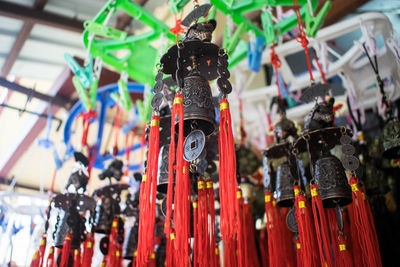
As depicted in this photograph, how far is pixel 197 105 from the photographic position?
144 cm

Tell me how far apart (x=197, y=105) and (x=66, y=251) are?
46.2 inches

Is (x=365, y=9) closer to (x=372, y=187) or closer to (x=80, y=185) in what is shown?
(x=372, y=187)

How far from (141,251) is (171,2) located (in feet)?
4.53

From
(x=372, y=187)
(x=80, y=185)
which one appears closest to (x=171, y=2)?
(x=80, y=185)

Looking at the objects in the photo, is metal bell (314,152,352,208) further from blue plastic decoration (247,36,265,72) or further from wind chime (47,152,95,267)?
wind chime (47,152,95,267)

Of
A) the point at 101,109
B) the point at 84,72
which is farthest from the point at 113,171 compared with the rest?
the point at 101,109

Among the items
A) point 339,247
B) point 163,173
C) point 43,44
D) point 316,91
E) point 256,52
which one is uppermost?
point 43,44

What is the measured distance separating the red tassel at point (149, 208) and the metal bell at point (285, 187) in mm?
771

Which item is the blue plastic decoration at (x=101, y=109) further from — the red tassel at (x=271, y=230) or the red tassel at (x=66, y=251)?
the red tassel at (x=271, y=230)

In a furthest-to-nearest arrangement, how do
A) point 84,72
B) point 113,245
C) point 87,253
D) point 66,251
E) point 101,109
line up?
point 101,109
point 84,72
point 113,245
point 87,253
point 66,251

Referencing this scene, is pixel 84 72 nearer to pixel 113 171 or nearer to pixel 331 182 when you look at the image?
pixel 113 171

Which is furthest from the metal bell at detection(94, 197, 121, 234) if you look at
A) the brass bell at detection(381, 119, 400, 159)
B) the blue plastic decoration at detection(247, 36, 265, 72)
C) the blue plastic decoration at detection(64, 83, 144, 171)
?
the brass bell at detection(381, 119, 400, 159)

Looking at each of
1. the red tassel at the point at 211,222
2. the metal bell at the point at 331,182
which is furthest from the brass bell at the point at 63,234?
the metal bell at the point at 331,182

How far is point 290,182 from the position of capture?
1.92m
